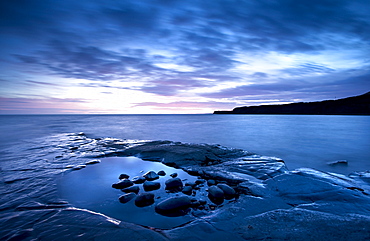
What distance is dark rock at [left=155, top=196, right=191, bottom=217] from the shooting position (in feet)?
9.54

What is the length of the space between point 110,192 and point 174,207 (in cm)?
157

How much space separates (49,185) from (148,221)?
9.39 feet

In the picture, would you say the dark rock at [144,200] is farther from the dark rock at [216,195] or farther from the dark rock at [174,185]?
the dark rock at [216,195]

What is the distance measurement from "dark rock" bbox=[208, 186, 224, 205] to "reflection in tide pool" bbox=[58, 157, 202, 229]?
21cm

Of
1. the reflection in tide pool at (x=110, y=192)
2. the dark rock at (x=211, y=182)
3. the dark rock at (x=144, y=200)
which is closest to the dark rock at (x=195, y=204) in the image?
the reflection in tide pool at (x=110, y=192)

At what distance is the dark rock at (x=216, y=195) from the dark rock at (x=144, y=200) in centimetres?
115

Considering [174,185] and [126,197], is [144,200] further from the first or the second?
[174,185]

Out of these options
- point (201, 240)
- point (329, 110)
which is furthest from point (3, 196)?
point (329, 110)

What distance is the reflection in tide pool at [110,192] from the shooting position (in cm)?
277

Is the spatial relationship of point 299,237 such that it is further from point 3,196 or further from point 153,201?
point 3,196

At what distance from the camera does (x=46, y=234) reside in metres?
2.34

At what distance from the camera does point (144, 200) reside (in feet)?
10.8

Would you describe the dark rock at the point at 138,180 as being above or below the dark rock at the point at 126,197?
below

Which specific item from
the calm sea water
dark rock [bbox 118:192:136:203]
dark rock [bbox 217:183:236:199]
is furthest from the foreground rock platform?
the calm sea water
